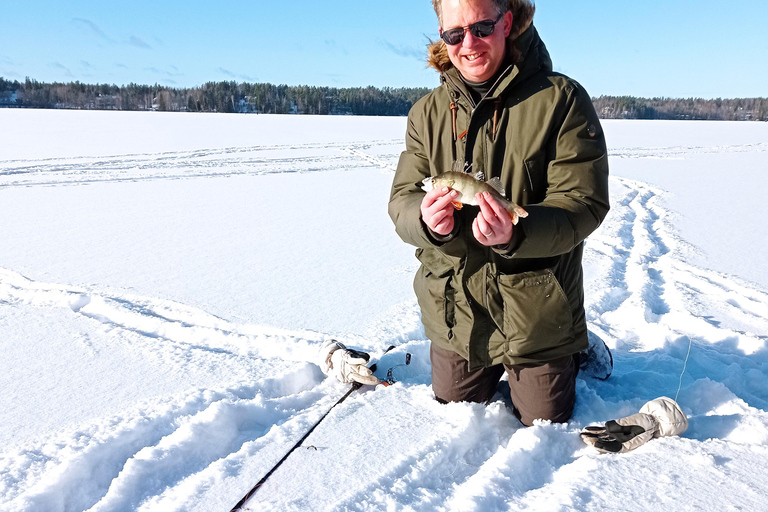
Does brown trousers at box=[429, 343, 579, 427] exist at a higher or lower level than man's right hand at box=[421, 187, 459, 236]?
lower

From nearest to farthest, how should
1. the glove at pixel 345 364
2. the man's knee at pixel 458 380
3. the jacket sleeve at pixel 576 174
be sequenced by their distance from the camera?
the jacket sleeve at pixel 576 174 → the man's knee at pixel 458 380 → the glove at pixel 345 364

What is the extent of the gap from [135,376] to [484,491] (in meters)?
1.96

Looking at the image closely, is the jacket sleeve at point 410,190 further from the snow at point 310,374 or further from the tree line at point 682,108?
the tree line at point 682,108

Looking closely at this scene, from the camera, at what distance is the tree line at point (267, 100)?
236 ft

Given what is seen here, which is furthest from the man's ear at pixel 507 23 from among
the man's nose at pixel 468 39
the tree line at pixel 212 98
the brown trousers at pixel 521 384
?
the tree line at pixel 212 98

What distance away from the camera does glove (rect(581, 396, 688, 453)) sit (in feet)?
7.45

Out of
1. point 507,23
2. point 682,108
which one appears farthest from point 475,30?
point 682,108

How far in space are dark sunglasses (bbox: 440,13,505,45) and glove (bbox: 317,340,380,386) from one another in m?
1.59

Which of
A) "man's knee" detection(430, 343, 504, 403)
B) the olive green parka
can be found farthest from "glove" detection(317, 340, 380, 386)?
the olive green parka

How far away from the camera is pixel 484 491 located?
6.64 ft

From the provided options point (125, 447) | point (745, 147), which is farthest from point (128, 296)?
point (745, 147)

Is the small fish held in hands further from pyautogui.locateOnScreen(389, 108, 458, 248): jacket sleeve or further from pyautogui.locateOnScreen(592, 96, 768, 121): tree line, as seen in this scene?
pyautogui.locateOnScreen(592, 96, 768, 121): tree line

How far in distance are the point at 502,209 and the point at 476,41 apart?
768mm

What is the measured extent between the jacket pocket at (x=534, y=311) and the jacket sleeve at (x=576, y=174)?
0.81 ft
